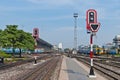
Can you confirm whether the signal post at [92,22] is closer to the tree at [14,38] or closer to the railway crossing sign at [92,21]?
the railway crossing sign at [92,21]

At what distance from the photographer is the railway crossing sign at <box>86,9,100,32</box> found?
27.6m

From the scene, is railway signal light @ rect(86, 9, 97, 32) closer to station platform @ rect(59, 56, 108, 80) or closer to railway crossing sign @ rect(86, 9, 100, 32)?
railway crossing sign @ rect(86, 9, 100, 32)

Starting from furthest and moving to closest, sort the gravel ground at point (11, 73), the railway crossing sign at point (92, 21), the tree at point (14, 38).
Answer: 1. the tree at point (14, 38)
2. the gravel ground at point (11, 73)
3. the railway crossing sign at point (92, 21)

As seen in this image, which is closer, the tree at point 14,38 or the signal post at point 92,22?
the signal post at point 92,22

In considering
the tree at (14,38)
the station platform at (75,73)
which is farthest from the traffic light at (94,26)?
the tree at (14,38)

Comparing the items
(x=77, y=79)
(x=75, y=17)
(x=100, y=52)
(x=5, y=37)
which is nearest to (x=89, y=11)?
(x=77, y=79)

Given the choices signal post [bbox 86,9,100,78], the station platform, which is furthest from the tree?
signal post [bbox 86,9,100,78]

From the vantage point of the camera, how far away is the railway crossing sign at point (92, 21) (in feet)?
90.7

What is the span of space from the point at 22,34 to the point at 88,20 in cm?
8953

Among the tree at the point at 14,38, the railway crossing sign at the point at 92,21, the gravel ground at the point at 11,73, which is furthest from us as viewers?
the tree at the point at 14,38

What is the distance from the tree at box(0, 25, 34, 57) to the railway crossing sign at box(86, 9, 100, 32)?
81.0 metres

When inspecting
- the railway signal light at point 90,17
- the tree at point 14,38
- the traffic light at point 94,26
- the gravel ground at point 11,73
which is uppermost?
the tree at point 14,38

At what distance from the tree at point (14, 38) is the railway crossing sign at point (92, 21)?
3188 inches

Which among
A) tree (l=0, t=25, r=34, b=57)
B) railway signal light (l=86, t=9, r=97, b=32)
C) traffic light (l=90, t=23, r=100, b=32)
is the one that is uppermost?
tree (l=0, t=25, r=34, b=57)
